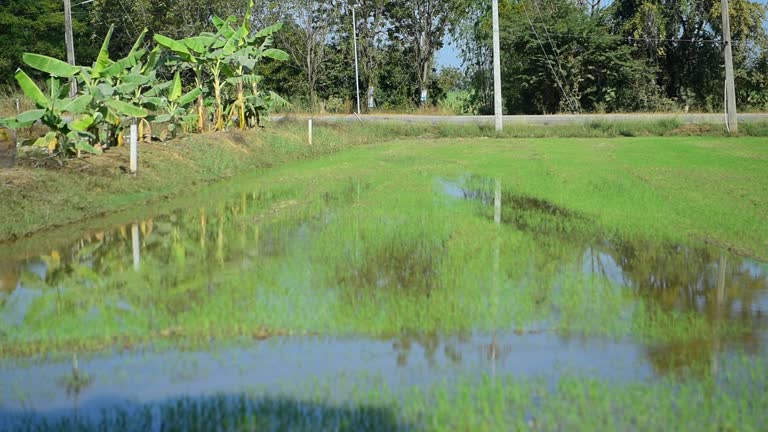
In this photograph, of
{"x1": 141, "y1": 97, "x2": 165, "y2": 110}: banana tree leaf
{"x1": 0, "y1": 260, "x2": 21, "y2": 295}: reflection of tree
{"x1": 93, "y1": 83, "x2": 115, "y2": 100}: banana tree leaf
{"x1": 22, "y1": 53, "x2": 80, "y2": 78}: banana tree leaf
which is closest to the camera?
{"x1": 0, "y1": 260, "x2": 21, "y2": 295}: reflection of tree

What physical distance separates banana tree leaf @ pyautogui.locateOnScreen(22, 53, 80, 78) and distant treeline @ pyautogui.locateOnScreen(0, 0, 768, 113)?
3002 centimetres

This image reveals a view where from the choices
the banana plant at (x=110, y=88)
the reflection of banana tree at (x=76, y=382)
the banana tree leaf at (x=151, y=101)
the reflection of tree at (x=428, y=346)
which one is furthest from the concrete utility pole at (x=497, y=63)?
the reflection of banana tree at (x=76, y=382)

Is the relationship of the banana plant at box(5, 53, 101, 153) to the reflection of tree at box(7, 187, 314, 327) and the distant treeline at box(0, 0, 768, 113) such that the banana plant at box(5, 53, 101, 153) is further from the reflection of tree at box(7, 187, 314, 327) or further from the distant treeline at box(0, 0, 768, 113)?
the distant treeline at box(0, 0, 768, 113)

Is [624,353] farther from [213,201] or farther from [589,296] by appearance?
[213,201]

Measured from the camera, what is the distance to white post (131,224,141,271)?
1081cm

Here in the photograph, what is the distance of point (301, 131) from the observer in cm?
2991

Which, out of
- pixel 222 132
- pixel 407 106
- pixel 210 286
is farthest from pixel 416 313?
pixel 407 106

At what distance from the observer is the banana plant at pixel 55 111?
16.3 metres

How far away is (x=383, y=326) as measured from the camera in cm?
766

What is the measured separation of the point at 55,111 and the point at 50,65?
0.99 metres

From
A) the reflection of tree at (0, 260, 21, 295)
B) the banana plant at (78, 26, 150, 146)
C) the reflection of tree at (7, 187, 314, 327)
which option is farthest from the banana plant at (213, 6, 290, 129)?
the reflection of tree at (0, 260, 21, 295)

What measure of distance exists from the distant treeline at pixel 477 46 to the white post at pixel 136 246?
3330 cm

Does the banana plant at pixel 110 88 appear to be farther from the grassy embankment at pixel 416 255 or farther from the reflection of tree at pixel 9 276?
the reflection of tree at pixel 9 276

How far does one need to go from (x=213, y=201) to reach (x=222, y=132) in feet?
28.4
